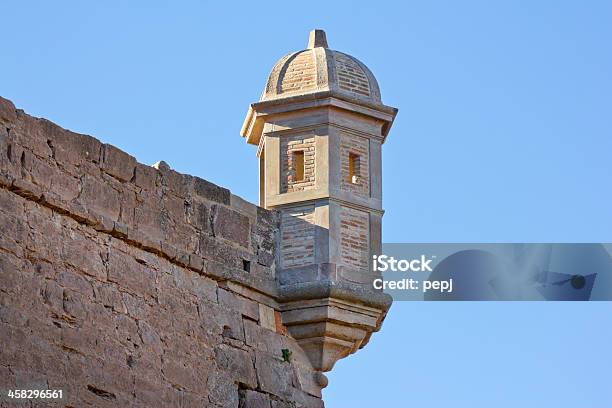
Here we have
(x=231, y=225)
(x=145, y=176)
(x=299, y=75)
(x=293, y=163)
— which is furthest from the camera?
(x=299, y=75)

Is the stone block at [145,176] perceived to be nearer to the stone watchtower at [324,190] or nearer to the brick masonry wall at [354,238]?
the stone watchtower at [324,190]

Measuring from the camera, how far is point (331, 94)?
12.6 m

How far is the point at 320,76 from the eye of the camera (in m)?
12.8

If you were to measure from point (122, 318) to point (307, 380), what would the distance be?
1.84 m

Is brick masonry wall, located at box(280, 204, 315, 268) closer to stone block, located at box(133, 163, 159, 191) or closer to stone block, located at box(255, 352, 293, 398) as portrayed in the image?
stone block, located at box(255, 352, 293, 398)

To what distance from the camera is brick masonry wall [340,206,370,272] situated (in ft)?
40.9

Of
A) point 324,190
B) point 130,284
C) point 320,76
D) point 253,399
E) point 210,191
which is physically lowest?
point 253,399

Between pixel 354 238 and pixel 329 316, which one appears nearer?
pixel 329 316

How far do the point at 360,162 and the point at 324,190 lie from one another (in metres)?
0.42

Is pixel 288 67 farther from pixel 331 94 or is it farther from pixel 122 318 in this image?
pixel 122 318

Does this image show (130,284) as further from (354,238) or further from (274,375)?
(354,238)

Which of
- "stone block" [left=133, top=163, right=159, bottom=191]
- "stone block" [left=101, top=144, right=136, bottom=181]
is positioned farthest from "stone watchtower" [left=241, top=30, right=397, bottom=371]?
"stone block" [left=101, top=144, right=136, bottom=181]

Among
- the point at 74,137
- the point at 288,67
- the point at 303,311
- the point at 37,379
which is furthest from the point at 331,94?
the point at 37,379

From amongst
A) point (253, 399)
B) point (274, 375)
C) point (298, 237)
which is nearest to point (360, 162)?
point (298, 237)
